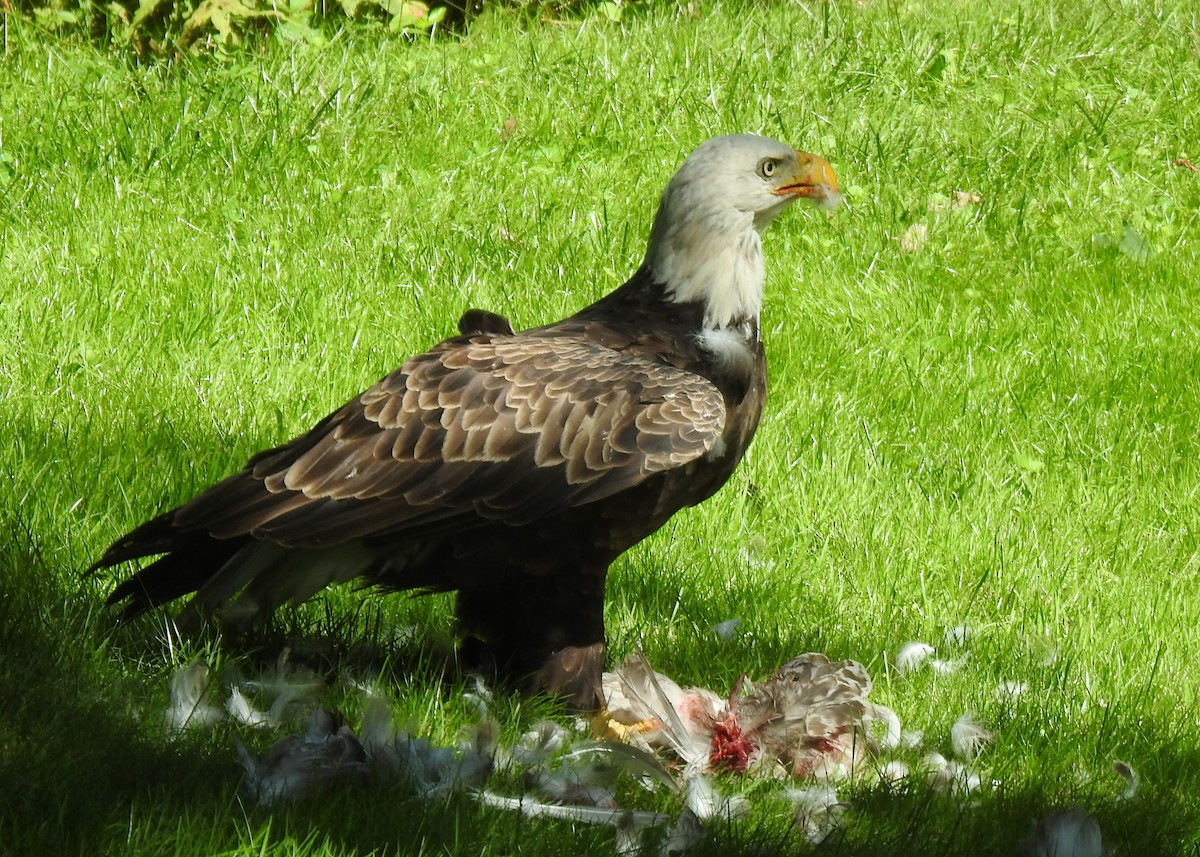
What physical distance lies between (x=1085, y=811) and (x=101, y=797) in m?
2.12

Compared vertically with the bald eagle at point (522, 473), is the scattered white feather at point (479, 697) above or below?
below

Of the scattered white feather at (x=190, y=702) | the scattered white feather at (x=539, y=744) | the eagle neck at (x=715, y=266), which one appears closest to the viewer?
the scattered white feather at (x=190, y=702)

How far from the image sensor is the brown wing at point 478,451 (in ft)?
13.1

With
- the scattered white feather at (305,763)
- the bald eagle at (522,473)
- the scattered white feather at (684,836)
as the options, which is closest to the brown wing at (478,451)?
the bald eagle at (522,473)

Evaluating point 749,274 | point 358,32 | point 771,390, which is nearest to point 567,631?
point 749,274

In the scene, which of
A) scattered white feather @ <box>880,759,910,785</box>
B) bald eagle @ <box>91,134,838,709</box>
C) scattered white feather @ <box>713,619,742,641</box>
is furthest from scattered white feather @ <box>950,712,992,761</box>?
bald eagle @ <box>91,134,838,709</box>

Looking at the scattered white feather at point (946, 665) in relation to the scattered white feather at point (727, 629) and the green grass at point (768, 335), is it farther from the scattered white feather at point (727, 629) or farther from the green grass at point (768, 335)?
the scattered white feather at point (727, 629)

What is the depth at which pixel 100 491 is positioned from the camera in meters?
4.81

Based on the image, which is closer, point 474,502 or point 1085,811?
point 1085,811

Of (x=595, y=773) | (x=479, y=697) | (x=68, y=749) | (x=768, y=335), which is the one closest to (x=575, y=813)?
(x=595, y=773)

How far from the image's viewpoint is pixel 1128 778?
4.02m

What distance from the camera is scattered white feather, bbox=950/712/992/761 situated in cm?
415

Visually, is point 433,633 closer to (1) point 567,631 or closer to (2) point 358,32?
(1) point 567,631

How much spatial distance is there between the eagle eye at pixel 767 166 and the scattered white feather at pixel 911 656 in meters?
1.37
